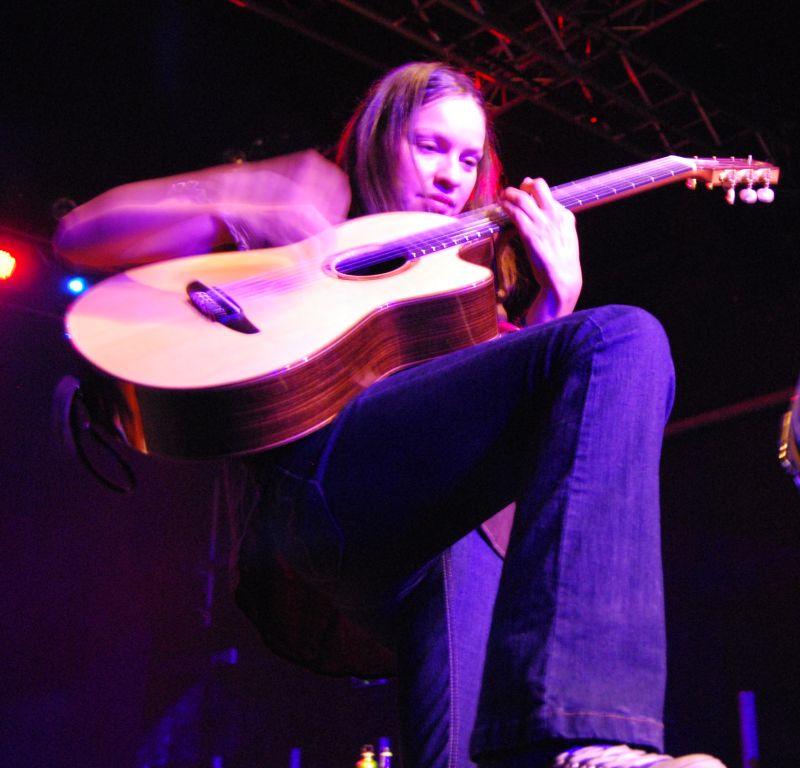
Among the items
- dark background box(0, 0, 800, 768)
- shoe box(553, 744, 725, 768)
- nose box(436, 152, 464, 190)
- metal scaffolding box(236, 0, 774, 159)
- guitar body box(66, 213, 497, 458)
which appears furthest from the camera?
dark background box(0, 0, 800, 768)

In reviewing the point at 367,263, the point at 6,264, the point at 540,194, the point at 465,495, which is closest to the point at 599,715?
the point at 465,495

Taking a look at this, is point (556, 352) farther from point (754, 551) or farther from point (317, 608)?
point (754, 551)

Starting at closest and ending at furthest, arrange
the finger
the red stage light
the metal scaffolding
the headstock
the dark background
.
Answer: the finger
the headstock
the metal scaffolding
the dark background
the red stage light

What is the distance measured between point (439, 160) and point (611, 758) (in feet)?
5.66

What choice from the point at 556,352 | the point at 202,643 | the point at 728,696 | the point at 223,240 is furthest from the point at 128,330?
the point at 202,643

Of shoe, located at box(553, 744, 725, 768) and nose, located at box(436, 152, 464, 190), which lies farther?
nose, located at box(436, 152, 464, 190)

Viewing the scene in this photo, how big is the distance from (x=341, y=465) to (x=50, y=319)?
7.16 meters

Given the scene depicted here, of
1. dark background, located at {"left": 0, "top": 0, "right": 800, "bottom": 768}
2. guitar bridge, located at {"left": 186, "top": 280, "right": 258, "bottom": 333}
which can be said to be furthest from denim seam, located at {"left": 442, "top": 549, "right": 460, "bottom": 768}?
dark background, located at {"left": 0, "top": 0, "right": 800, "bottom": 768}

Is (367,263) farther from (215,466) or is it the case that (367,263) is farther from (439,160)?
(215,466)

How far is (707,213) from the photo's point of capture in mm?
7047

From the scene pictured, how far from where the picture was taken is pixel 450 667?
1.66m

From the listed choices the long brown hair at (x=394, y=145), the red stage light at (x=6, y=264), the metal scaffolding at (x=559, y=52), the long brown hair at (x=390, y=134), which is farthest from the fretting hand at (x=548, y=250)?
the red stage light at (x=6, y=264)

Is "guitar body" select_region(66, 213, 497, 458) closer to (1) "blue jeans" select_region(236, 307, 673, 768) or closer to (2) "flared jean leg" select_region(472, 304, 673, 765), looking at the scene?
(1) "blue jeans" select_region(236, 307, 673, 768)

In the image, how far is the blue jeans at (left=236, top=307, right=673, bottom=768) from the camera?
96 cm
